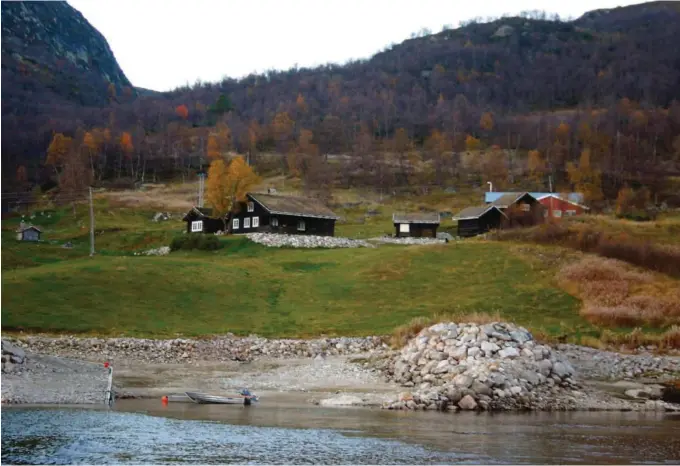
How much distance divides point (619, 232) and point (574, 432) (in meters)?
54.6

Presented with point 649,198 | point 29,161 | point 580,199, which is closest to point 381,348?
point 580,199

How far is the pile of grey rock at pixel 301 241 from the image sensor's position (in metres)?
85.2

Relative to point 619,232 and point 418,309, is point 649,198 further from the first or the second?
point 418,309

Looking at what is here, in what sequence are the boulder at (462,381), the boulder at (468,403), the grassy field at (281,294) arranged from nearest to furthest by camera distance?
the boulder at (468,403), the boulder at (462,381), the grassy field at (281,294)

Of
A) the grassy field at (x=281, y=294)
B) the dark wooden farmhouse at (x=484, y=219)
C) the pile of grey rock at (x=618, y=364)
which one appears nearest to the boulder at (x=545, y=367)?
the pile of grey rock at (x=618, y=364)

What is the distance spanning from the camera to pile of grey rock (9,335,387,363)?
4347 centimetres

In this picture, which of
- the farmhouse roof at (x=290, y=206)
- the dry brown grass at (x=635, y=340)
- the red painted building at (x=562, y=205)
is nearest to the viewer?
the dry brown grass at (x=635, y=340)

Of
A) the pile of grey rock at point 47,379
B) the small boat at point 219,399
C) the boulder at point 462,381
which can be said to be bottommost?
the small boat at point 219,399

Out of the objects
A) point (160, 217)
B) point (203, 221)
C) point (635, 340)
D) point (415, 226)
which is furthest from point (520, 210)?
point (160, 217)

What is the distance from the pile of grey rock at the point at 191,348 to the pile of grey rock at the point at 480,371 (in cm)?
609

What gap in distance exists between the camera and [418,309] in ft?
187

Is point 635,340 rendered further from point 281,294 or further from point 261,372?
point 281,294

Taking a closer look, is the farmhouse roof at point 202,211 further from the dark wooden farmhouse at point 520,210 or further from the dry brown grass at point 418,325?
the dry brown grass at point 418,325

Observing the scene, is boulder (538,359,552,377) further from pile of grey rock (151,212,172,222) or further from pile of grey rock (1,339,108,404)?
pile of grey rock (151,212,172,222)
